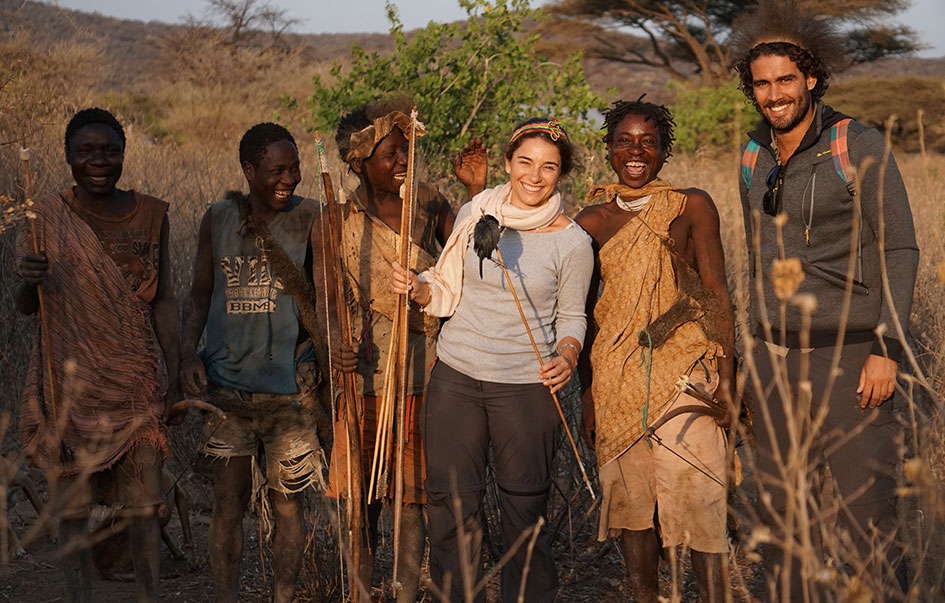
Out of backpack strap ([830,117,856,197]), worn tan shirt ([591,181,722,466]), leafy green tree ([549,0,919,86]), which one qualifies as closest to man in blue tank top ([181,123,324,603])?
worn tan shirt ([591,181,722,466])

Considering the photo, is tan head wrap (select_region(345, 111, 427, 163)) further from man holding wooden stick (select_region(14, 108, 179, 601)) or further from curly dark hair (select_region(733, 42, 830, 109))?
curly dark hair (select_region(733, 42, 830, 109))

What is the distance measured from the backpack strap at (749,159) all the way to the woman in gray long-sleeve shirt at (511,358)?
1.79ft

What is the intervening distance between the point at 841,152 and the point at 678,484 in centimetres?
114

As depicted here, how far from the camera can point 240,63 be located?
22.3 meters

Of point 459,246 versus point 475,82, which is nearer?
point 459,246

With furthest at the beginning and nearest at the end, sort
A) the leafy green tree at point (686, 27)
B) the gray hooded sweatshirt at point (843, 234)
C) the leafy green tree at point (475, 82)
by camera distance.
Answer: the leafy green tree at point (686, 27) < the leafy green tree at point (475, 82) < the gray hooded sweatshirt at point (843, 234)

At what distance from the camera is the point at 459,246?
3275 mm

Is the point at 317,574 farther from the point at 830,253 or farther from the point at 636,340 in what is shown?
the point at 830,253

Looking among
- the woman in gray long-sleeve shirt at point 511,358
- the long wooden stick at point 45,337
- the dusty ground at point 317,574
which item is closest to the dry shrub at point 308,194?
the dusty ground at point 317,574

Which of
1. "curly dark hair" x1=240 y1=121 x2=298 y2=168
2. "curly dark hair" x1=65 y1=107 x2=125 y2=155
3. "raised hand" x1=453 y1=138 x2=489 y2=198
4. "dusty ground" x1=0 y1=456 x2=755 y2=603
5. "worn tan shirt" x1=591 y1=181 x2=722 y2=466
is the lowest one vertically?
"dusty ground" x1=0 y1=456 x2=755 y2=603

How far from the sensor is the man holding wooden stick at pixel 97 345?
3.25m

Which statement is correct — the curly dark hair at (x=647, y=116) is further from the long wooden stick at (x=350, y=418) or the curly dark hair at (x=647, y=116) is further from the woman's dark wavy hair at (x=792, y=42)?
the long wooden stick at (x=350, y=418)

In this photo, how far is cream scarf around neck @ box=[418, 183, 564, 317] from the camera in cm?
322

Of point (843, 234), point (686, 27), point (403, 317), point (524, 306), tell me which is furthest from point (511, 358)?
point (686, 27)
